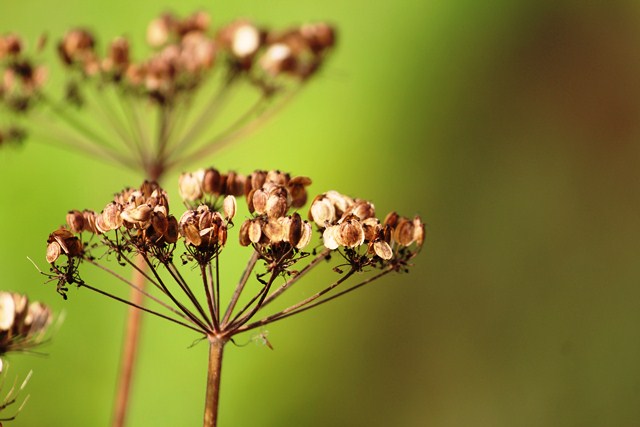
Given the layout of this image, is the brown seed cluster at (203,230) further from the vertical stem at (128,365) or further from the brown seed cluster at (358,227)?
the vertical stem at (128,365)

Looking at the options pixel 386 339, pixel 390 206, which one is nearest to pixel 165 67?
pixel 390 206

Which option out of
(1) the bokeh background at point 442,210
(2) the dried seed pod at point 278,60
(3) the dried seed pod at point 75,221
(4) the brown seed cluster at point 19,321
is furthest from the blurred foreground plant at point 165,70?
(1) the bokeh background at point 442,210

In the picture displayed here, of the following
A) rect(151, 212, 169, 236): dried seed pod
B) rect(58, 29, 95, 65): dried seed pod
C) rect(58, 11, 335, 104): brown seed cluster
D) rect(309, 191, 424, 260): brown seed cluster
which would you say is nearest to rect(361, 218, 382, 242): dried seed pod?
rect(309, 191, 424, 260): brown seed cluster

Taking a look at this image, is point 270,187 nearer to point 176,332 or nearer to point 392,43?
point 176,332

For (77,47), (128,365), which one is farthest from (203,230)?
(77,47)

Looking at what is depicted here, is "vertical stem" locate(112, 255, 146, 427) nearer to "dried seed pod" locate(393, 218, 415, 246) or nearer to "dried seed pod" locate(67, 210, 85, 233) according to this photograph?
"dried seed pod" locate(67, 210, 85, 233)

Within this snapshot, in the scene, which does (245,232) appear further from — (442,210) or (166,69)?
(442,210)

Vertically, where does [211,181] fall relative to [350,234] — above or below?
above
